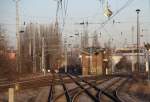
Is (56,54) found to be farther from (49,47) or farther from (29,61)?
(29,61)

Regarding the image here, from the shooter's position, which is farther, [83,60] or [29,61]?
[29,61]

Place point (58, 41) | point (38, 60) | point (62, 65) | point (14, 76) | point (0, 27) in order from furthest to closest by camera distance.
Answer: point (62, 65)
point (58, 41)
point (38, 60)
point (0, 27)
point (14, 76)

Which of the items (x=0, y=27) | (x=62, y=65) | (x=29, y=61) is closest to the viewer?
(x=0, y=27)

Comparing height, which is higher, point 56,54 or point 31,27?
point 31,27

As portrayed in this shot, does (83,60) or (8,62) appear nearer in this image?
(8,62)

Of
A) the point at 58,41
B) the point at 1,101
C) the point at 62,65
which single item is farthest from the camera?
the point at 62,65

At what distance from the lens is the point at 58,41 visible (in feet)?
383

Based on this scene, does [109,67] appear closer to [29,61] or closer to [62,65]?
[29,61]

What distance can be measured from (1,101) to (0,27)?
60.2 m

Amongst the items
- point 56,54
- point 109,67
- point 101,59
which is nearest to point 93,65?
point 101,59

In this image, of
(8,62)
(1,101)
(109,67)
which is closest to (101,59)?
(109,67)

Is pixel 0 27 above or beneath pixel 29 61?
above

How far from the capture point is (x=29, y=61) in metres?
91.6

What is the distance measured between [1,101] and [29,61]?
67081mm
